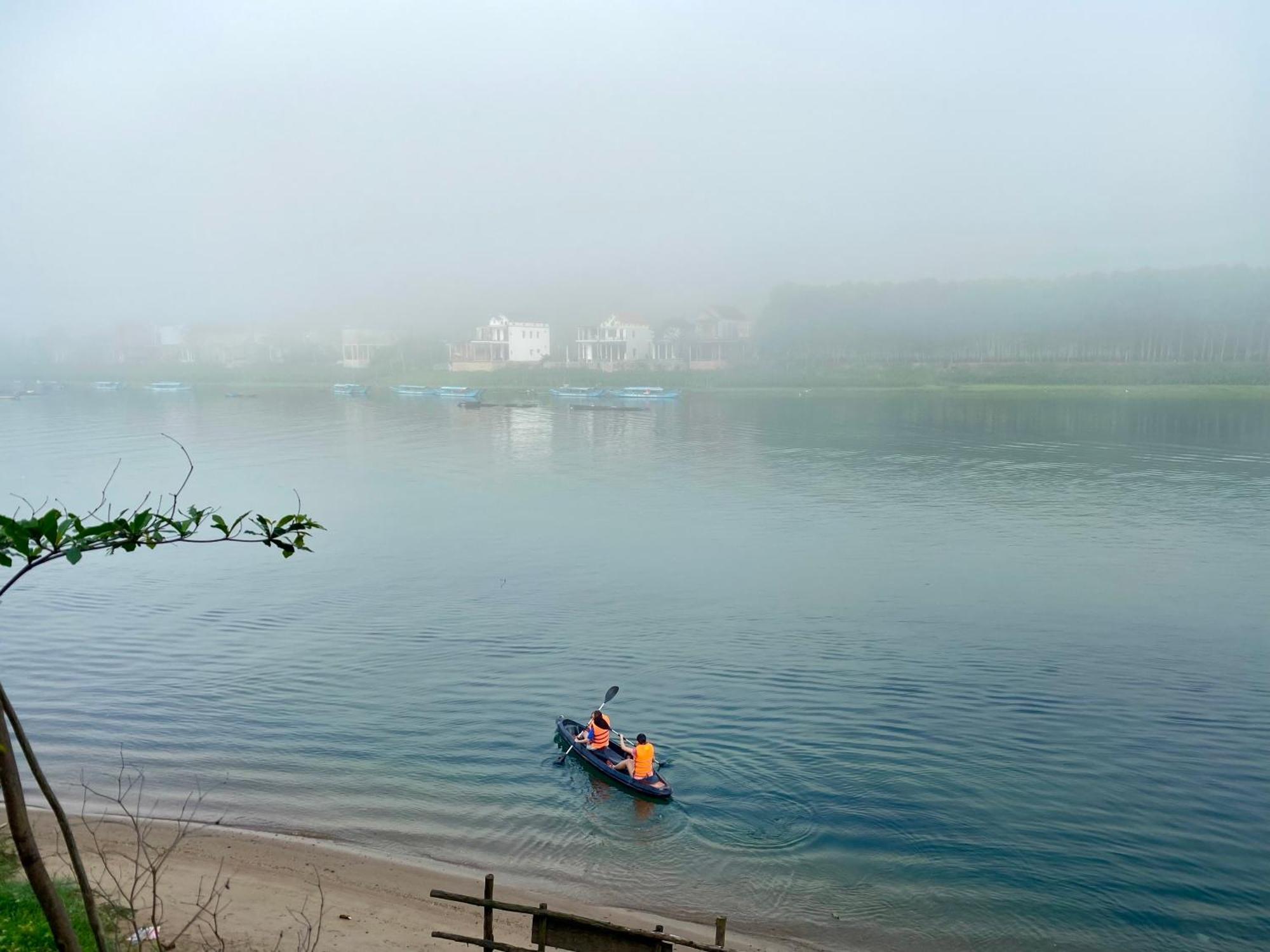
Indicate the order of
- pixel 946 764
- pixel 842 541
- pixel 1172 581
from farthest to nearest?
1. pixel 842 541
2. pixel 1172 581
3. pixel 946 764

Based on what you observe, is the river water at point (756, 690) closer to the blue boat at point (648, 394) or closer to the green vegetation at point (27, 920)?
the green vegetation at point (27, 920)

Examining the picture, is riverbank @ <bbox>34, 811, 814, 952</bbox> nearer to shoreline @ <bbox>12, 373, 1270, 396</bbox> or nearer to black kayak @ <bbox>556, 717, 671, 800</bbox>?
black kayak @ <bbox>556, 717, 671, 800</bbox>

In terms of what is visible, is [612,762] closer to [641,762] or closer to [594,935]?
[641,762]

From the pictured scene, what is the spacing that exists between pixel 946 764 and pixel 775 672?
5605 mm

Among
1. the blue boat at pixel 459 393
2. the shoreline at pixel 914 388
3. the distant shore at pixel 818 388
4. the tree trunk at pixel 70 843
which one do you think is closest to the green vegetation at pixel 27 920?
the tree trunk at pixel 70 843

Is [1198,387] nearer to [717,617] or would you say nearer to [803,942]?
[717,617]

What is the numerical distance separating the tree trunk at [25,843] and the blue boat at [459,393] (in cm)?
12384

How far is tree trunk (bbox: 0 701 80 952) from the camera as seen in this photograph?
5.09 metres

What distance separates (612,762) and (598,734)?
2.03ft

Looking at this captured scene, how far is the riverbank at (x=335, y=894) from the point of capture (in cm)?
1205

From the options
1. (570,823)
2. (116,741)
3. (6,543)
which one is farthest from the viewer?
(116,741)

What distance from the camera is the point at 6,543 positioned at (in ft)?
18.1

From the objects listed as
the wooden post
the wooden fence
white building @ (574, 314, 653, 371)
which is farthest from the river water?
white building @ (574, 314, 653, 371)

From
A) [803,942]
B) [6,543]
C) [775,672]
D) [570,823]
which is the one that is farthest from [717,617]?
→ [6,543]
